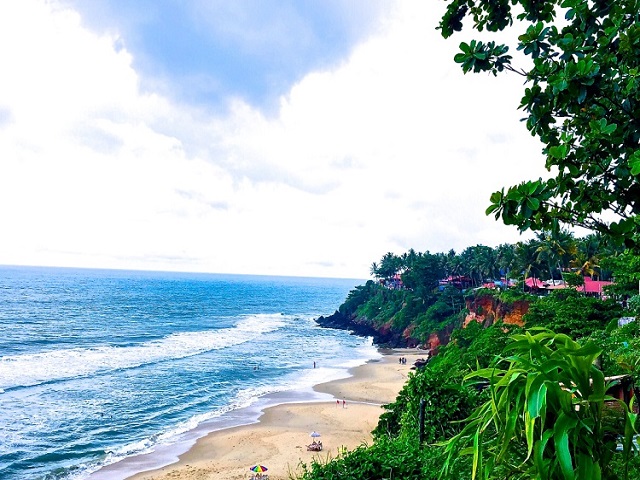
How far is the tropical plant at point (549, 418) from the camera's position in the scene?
2717mm

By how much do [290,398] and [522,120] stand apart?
1300 inches

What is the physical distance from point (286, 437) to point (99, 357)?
27.0 meters

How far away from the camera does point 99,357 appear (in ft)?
148

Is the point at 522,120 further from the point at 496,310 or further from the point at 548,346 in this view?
the point at 496,310

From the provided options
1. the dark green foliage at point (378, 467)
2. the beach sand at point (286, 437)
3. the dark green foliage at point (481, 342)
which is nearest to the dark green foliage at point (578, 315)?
the dark green foliage at point (481, 342)

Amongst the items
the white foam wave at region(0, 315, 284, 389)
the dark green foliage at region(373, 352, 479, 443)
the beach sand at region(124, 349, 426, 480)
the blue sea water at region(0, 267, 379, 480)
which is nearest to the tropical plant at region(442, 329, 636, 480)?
the dark green foliage at region(373, 352, 479, 443)

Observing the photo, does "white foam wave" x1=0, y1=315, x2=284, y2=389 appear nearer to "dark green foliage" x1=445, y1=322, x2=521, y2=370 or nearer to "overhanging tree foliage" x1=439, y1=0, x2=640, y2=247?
"dark green foliage" x1=445, y1=322, x2=521, y2=370

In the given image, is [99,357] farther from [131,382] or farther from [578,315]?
[578,315]

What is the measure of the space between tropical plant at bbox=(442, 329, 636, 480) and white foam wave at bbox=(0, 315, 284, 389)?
127 ft

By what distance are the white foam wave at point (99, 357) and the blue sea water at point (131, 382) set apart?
10 cm

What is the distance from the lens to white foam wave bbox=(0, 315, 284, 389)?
122ft

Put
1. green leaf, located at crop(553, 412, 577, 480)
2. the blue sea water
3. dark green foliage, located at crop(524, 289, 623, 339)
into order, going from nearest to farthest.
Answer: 1. green leaf, located at crop(553, 412, 577, 480)
2. the blue sea water
3. dark green foliage, located at crop(524, 289, 623, 339)

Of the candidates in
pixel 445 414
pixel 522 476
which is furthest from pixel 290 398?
pixel 522 476

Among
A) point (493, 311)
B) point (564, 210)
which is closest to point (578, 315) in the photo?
point (493, 311)
